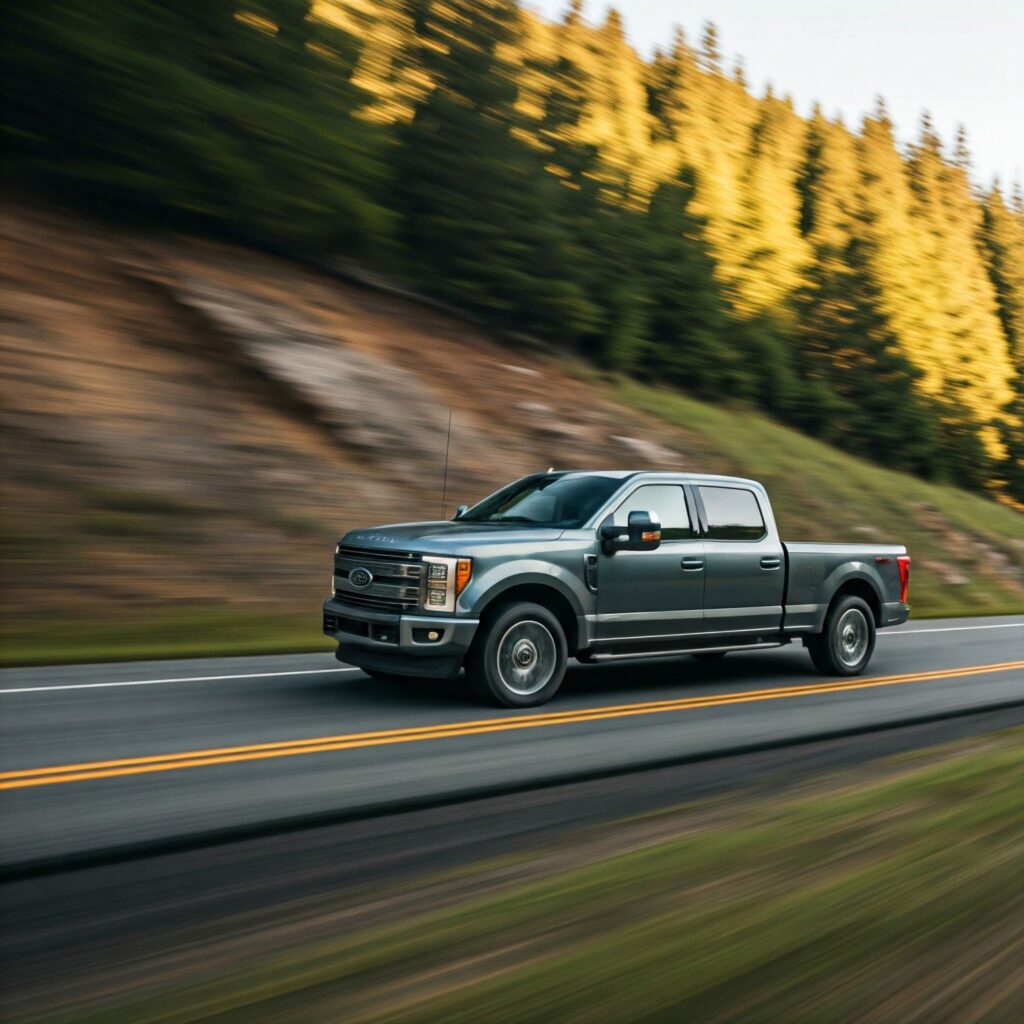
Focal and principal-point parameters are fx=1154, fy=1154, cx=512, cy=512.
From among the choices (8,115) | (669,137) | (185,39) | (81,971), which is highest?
(669,137)

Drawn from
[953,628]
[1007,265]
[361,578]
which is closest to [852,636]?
[361,578]

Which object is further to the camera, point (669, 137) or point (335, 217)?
point (669, 137)

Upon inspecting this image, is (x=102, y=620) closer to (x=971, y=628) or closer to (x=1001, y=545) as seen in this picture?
(x=971, y=628)

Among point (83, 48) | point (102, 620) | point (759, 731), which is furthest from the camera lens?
point (83, 48)

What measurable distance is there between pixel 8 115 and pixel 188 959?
1776 cm

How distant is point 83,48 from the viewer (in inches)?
709

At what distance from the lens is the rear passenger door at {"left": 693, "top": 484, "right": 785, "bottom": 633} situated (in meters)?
10.4

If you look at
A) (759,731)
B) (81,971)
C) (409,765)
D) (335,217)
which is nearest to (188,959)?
(81,971)

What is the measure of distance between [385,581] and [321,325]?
13.9m

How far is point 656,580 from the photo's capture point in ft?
32.4

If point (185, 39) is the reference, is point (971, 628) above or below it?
below

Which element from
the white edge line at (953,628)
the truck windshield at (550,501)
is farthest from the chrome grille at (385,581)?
the white edge line at (953,628)

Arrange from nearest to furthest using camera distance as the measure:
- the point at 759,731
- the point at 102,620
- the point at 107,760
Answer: the point at 107,760, the point at 759,731, the point at 102,620

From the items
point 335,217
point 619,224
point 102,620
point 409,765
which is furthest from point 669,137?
point 409,765
